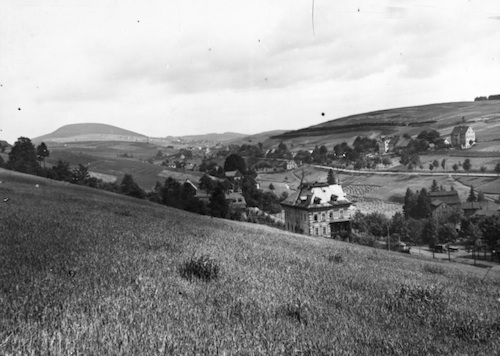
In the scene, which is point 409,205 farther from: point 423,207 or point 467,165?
point 467,165

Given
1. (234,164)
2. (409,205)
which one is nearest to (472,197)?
(409,205)

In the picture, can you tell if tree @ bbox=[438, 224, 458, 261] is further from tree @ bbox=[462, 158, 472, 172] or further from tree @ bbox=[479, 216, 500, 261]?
tree @ bbox=[462, 158, 472, 172]

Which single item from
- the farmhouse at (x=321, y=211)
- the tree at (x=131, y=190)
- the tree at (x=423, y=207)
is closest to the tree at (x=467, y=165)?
the tree at (x=423, y=207)

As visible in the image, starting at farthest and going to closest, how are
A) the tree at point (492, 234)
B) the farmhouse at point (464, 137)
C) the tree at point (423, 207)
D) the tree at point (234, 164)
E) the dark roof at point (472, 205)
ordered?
1. the tree at point (234, 164)
2. the farmhouse at point (464, 137)
3. the tree at point (423, 207)
4. the dark roof at point (472, 205)
5. the tree at point (492, 234)

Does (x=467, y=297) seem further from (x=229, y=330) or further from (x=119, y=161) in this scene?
(x=119, y=161)

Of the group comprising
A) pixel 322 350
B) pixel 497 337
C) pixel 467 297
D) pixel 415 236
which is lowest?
pixel 415 236

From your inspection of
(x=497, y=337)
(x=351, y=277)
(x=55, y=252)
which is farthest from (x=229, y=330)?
(x=351, y=277)

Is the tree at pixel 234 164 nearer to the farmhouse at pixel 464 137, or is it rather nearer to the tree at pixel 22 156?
the tree at pixel 22 156

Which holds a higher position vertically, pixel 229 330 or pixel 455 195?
pixel 229 330
